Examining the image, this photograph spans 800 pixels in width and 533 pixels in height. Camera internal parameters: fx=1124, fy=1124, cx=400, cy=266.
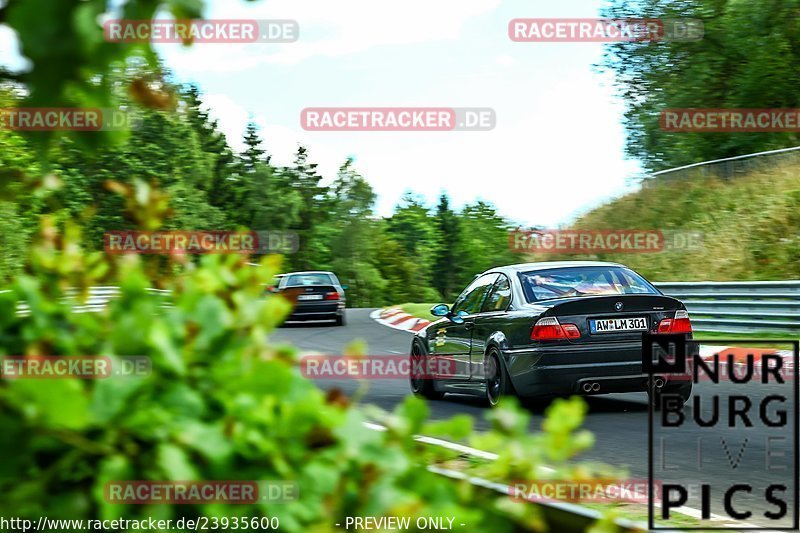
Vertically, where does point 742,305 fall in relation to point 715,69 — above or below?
below

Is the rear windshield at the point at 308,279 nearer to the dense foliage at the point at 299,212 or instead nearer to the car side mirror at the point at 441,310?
the dense foliage at the point at 299,212

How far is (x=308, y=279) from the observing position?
31.9m

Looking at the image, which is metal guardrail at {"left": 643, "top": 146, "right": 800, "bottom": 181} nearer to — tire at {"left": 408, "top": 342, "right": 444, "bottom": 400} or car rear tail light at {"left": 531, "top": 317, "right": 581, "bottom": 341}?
tire at {"left": 408, "top": 342, "right": 444, "bottom": 400}

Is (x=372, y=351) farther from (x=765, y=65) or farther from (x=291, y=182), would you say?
(x=291, y=182)

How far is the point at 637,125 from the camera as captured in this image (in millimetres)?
41562

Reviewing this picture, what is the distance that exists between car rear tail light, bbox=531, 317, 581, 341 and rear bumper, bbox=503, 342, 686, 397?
A: 0.10 meters

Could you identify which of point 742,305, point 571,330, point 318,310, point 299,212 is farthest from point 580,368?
point 299,212

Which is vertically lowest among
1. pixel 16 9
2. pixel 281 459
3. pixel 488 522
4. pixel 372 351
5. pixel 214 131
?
pixel 372 351

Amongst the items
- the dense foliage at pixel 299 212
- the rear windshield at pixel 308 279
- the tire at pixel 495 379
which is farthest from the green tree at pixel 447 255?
the tire at pixel 495 379

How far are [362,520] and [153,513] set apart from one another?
380 millimetres

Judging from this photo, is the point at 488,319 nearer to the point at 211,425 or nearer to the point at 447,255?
the point at 211,425

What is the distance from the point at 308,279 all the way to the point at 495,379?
21496 mm

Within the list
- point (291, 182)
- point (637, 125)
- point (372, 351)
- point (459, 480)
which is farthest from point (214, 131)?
point (459, 480)

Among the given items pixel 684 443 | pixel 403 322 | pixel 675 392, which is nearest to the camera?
pixel 684 443
